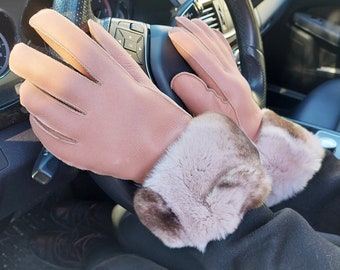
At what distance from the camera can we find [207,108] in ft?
2.27

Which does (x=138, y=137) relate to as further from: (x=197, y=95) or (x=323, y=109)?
(x=323, y=109)

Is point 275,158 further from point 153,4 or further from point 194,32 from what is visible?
point 153,4

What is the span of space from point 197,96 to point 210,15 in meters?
0.50

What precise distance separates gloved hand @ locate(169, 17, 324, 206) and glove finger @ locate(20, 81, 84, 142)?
193mm

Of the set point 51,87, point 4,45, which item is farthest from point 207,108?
point 4,45

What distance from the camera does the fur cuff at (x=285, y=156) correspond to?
73 cm

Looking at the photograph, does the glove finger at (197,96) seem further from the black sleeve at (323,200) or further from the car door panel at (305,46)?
the car door panel at (305,46)

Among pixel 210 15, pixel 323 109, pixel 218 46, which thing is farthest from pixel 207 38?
pixel 323 109

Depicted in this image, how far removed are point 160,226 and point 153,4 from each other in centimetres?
66

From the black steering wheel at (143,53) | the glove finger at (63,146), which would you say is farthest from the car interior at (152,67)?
the glove finger at (63,146)

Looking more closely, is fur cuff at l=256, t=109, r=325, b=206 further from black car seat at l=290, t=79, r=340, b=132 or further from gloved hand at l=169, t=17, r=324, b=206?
black car seat at l=290, t=79, r=340, b=132

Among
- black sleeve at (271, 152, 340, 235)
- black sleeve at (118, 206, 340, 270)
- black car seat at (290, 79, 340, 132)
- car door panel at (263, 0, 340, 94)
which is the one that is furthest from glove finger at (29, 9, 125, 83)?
car door panel at (263, 0, 340, 94)

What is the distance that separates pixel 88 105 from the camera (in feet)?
1.83

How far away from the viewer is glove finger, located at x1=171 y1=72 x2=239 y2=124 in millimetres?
690
